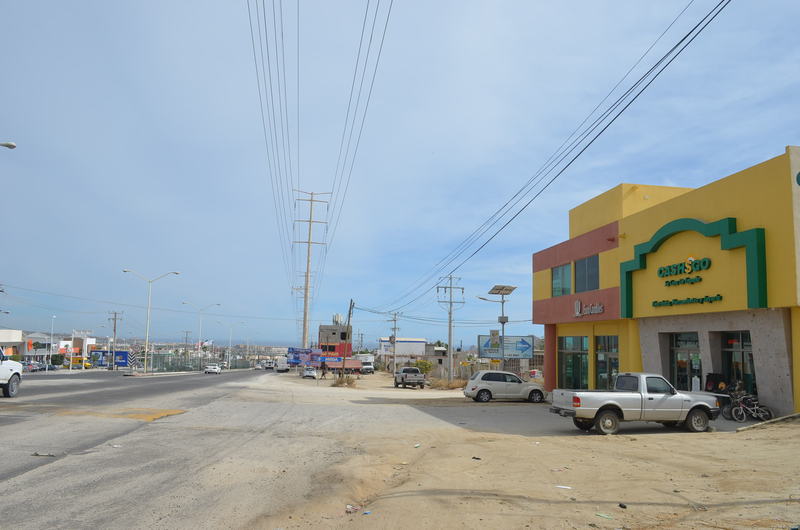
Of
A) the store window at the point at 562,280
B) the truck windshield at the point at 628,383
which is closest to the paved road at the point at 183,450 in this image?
the truck windshield at the point at 628,383

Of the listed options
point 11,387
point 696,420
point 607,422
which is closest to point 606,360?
point 696,420

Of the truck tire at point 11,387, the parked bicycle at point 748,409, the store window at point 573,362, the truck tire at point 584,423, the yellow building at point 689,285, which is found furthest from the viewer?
the store window at point 573,362

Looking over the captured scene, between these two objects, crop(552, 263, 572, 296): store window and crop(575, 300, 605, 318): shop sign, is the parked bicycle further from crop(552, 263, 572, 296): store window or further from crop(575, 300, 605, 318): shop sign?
crop(552, 263, 572, 296): store window

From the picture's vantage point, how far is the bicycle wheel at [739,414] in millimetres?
18245

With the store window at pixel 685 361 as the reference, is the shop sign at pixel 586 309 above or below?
above

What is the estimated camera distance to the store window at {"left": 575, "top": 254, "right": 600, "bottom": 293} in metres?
28.9

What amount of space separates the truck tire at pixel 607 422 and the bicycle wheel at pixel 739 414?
474cm

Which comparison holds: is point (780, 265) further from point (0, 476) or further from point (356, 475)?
point (0, 476)

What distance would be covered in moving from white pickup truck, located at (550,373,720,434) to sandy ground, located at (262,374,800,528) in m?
1.56

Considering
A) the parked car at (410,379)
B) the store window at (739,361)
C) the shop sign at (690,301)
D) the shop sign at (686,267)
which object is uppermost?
the shop sign at (686,267)

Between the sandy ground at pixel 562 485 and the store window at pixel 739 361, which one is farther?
the store window at pixel 739 361

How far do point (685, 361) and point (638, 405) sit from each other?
298 inches

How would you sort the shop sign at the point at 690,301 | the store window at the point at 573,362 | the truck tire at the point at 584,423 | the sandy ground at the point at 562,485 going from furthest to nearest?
the store window at the point at 573,362 → the shop sign at the point at 690,301 → the truck tire at the point at 584,423 → the sandy ground at the point at 562,485

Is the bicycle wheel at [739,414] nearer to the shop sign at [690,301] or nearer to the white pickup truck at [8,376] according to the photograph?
the shop sign at [690,301]
